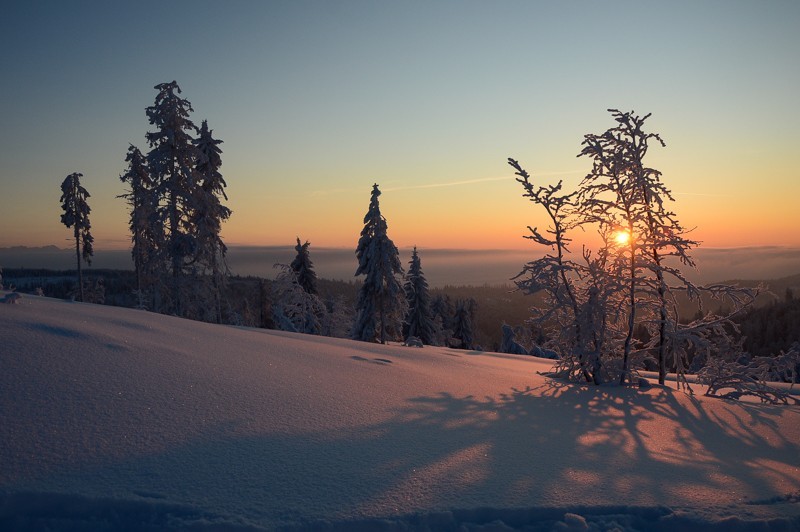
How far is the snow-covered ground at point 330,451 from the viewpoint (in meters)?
2.99

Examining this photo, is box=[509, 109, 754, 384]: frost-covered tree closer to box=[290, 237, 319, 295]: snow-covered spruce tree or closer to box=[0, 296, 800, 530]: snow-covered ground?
box=[0, 296, 800, 530]: snow-covered ground

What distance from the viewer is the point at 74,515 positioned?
2.82 metres

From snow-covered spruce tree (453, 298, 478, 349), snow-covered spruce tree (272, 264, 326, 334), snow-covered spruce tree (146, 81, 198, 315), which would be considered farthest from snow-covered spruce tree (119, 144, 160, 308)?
snow-covered spruce tree (453, 298, 478, 349)

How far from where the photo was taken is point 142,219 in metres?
28.7

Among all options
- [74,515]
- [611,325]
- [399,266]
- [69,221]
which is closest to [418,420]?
[74,515]

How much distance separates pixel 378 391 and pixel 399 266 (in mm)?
24779

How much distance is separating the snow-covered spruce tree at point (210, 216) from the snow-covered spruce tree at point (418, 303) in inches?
887

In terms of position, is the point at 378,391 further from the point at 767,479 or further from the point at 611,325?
the point at 611,325

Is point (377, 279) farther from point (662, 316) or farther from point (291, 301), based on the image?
point (662, 316)

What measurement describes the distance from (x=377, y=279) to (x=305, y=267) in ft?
37.4

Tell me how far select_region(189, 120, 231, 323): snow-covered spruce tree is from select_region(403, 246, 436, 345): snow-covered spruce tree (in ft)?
73.9

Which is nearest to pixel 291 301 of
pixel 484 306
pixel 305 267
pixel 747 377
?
pixel 305 267

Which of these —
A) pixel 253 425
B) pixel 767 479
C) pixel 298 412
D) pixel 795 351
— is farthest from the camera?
pixel 795 351

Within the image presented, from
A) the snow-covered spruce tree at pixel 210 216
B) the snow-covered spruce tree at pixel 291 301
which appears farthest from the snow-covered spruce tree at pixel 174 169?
the snow-covered spruce tree at pixel 291 301
